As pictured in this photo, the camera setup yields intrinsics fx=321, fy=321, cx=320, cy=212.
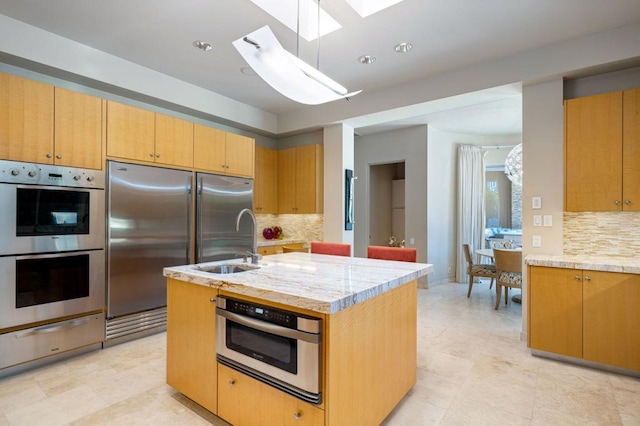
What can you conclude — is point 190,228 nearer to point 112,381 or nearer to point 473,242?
point 112,381

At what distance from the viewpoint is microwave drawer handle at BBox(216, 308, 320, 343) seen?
58.7 inches

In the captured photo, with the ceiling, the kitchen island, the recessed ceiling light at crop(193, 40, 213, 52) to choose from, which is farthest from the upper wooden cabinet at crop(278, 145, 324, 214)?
the kitchen island

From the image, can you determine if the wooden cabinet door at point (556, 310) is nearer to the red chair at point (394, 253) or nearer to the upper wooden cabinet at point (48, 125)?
the red chair at point (394, 253)

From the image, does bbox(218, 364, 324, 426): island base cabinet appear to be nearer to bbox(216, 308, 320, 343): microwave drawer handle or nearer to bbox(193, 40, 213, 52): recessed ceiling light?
bbox(216, 308, 320, 343): microwave drawer handle

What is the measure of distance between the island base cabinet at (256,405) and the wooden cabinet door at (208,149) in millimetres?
2701

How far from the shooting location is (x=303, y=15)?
9.21ft

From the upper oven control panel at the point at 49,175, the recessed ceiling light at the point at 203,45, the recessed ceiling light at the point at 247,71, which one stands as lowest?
the upper oven control panel at the point at 49,175

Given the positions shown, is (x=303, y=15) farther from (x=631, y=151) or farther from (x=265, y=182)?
(x=631, y=151)

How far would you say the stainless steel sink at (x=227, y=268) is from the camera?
231 cm

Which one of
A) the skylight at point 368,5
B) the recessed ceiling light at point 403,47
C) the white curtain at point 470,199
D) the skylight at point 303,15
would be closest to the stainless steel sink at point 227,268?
the skylight at point 303,15

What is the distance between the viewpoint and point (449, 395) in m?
2.33

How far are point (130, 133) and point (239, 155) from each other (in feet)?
4.64

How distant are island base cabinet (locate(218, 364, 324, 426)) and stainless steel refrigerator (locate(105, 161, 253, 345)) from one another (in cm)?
187

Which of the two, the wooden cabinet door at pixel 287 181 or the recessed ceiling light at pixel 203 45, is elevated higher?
the recessed ceiling light at pixel 203 45
